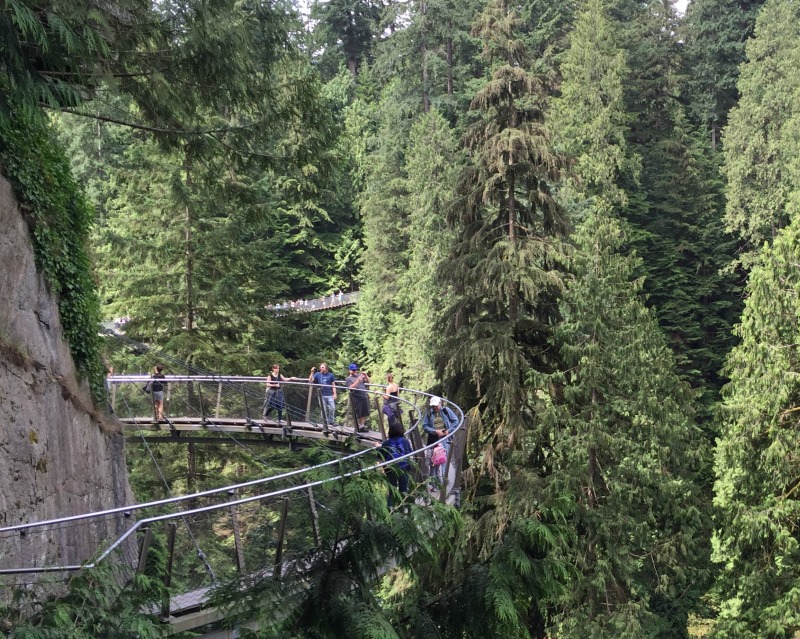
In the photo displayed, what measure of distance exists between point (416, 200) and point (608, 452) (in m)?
21.8

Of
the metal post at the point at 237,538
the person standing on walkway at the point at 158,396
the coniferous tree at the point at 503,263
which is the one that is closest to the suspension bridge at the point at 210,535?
the metal post at the point at 237,538

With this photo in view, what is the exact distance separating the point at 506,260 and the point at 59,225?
922 cm

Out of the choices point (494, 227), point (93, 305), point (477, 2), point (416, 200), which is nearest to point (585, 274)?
point (494, 227)

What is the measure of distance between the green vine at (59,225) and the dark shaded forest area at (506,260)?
0.04 metres

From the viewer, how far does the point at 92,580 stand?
542 centimetres

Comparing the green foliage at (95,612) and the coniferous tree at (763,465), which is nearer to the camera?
the green foliage at (95,612)

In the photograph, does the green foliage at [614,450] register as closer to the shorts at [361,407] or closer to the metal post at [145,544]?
the shorts at [361,407]

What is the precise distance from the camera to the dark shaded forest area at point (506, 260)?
1005 cm

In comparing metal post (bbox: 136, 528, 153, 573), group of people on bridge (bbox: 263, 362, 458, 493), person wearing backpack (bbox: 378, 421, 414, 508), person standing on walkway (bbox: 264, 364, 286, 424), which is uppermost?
metal post (bbox: 136, 528, 153, 573)

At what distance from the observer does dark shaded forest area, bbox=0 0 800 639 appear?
10047 millimetres

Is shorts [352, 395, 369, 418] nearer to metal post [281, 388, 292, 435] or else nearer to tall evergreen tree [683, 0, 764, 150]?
metal post [281, 388, 292, 435]

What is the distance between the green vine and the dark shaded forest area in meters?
0.04

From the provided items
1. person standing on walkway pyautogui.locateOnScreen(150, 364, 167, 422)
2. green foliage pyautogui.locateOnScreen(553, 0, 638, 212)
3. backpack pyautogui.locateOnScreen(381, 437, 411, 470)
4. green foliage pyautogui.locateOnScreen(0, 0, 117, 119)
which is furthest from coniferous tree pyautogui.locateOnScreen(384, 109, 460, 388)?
green foliage pyautogui.locateOnScreen(0, 0, 117, 119)

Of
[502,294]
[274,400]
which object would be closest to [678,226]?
[502,294]
